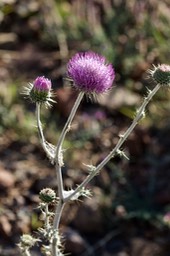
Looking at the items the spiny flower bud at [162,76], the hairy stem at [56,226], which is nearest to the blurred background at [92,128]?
the hairy stem at [56,226]

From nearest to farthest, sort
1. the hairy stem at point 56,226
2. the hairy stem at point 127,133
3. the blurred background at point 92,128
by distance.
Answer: the hairy stem at point 127,133 → the hairy stem at point 56,226 → the blurred background at point 92,128

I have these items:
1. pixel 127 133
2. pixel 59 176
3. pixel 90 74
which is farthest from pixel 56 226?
pixel 90 74

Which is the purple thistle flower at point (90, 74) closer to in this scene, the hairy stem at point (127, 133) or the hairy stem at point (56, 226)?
the hairy stem at point (127, 133)

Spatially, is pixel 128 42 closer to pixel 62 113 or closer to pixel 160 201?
pixel 62 113

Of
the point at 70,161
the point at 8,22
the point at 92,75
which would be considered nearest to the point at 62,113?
the point at 70,161

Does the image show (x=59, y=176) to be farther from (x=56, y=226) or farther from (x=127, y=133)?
(x=127, y=133)
